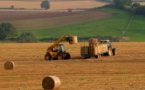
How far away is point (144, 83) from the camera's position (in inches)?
741

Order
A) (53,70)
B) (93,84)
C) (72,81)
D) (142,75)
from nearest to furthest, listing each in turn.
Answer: (93,84)
(72,81)
(142,75)
(53,70)

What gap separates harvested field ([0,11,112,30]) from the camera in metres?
101

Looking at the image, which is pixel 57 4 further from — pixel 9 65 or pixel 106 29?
pixel 9 65

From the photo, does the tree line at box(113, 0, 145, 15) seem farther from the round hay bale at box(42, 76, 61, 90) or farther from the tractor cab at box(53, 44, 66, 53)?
the round hay bale at box(42, 76, 61, 90)

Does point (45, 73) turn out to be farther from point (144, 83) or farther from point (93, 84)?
point (144, 83)

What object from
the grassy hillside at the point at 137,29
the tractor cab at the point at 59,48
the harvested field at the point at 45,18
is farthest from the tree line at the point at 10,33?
the tractor cab at the point at 59,48

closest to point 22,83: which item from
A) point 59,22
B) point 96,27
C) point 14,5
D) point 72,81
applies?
point 72,81

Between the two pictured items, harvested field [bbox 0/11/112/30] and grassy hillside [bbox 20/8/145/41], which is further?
harvested field [bbox 0/11/112/30]

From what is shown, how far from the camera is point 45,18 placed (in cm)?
10800

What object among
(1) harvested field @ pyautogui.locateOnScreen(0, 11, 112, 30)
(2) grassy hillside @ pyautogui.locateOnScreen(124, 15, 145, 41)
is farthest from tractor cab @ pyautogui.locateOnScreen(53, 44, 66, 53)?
(1) harvested field @ pyautogui.locateOnScreen(0, 11, 112, 30)

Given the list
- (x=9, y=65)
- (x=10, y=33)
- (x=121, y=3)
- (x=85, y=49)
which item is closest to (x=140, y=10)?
(x=121, y=3)

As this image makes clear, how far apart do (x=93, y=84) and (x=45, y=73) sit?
19.8 ft

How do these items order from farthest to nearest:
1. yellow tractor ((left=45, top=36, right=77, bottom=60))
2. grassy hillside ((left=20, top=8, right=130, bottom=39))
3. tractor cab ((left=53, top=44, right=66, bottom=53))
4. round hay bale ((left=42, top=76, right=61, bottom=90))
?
grassy hillside ((left=20, top=8, right=130, bottom=39)), tractor cab ((left=53, top=44, right=66, bottom=53)), yellow tractor ((left=45, top=36, right=77, bottom=60)), round hay bale ((left=42, top=76, right=61, bottom=90))

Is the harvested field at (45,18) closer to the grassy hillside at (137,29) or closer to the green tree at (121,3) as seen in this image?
the green tree at (121,3)
